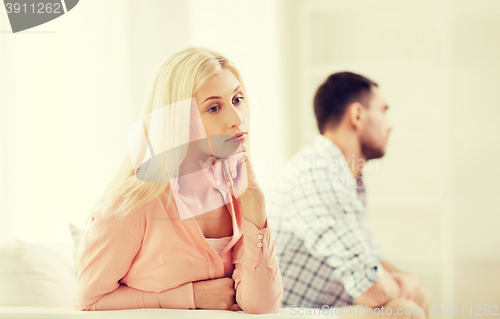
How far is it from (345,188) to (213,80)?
56cm

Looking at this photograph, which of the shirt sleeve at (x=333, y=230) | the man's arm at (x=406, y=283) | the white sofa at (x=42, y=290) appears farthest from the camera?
the man's arm at (x=406, y=283)

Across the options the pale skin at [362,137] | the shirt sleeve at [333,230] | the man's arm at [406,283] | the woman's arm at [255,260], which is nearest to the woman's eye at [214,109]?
the woman's arm at [255,260]

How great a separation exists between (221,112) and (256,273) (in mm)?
284

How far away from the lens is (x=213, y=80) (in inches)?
28.0

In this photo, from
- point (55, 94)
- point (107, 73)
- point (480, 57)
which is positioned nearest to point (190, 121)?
point (107, 73)

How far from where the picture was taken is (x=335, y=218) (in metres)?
1.06

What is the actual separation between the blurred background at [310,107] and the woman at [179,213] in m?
0.57

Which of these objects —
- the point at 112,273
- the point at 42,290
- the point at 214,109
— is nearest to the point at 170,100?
the point at 214,109

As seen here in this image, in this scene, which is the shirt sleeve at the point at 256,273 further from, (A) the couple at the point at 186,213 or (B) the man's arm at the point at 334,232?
(B) the man's arm at the point at 334,232

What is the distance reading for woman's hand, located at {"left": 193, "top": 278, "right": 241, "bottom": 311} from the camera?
0.74 m

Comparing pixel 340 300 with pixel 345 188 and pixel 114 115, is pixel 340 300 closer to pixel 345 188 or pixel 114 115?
pixel 345 188

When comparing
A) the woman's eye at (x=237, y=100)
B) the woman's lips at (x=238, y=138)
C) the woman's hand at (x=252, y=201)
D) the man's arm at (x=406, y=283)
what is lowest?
the man's arm at (x=406, y=283)

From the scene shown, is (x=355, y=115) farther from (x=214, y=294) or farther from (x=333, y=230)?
(x=214, y=294)

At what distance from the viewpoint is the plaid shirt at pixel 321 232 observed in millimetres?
1038
